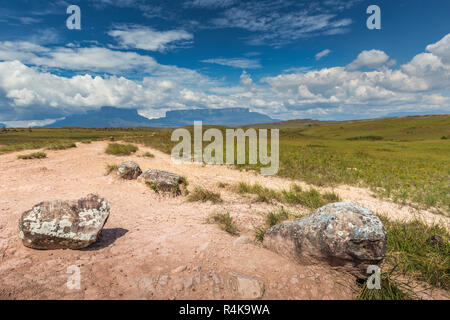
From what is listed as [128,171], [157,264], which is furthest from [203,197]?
[157,264]

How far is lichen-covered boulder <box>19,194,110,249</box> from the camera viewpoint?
4398 mm

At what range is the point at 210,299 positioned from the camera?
11.7 ft

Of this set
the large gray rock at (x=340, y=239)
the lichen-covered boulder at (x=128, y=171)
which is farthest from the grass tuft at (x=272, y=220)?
the lichen-covered boulder at (x=128, y=171)

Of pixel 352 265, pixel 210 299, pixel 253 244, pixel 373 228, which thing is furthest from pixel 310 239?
pixel 210 299

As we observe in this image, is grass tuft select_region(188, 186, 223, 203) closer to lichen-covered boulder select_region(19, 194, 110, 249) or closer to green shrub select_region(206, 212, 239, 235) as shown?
green shrub select_region(206, 212, 239, 235)

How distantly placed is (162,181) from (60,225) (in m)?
5.92

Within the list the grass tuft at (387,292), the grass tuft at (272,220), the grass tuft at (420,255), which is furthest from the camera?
the grass tuft at (272,220)

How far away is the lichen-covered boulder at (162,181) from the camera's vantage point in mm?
10352

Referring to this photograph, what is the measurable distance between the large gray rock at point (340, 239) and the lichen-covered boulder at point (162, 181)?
22.7 ft

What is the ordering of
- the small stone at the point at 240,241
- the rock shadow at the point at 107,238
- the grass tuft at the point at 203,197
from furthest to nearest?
the grass tuft at the point at 203,197 < the small stone at the point at 240,241 < the rock shadow at the point at 107,238

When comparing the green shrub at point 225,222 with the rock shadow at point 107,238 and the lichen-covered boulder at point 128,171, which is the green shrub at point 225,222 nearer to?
the rock shadow at point 107,238

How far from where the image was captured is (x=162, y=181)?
10.5 metres
